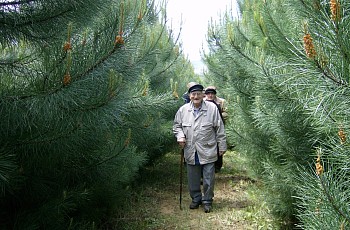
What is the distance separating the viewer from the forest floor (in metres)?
4.46

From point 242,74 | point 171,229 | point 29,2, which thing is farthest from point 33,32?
point 242,74

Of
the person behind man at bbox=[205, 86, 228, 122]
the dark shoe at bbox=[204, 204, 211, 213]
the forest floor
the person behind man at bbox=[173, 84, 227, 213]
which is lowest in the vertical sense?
the forest floor

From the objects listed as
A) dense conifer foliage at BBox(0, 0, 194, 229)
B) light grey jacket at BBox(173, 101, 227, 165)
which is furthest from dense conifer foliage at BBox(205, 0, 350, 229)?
dense conifer foliage at BBox(0, 0, 194, 229)

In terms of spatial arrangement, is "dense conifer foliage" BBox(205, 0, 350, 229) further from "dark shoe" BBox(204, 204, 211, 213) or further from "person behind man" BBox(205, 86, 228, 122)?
"dark shoe" BBox(204, 204, 211, 213)

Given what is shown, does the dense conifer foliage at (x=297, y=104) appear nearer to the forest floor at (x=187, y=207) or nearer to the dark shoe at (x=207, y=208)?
the forest floor at (x=187, y=207)

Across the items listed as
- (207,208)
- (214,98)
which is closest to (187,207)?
(207,208)

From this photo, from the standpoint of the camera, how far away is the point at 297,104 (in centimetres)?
289

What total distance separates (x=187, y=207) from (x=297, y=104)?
2.82 m

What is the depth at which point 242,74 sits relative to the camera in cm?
532

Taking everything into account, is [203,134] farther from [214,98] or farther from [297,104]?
[297,104]

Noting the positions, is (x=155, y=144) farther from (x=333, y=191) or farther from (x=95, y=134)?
(x=333, y=191)

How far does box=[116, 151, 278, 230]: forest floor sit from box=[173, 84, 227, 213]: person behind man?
33 centimetres

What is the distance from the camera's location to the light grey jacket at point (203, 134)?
466cm

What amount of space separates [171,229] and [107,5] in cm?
294
